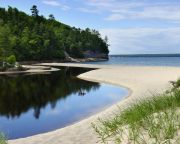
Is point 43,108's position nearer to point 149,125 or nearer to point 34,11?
point 149,125

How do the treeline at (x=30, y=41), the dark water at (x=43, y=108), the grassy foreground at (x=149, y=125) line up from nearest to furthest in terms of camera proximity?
the grassy foreground at (x=149, y=125), the dark water at (x=43, y=108), the treeline at (x=30, y=41)

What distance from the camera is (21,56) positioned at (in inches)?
4705

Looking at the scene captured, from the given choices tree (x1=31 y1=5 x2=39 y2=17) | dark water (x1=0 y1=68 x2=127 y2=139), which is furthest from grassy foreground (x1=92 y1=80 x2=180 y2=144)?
tree (x1=31 y1=5 x2=39 y2=17)

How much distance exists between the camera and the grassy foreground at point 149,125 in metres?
8.76

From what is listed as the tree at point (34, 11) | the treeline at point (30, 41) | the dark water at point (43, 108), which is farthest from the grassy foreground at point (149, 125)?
the tree at point (34, 11)

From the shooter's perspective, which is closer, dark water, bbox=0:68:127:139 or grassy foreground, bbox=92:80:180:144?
grassy foreground, bbox=92:80:180:144

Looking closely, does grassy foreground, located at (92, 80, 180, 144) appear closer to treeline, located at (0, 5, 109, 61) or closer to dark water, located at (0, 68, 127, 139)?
dark water, located at (0, 68, 127, 139)

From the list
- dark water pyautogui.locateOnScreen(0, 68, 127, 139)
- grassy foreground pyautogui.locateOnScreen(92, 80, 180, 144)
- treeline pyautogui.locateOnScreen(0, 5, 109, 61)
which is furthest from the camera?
treeline pyautogui.locateOnScreen(0, 5, 109, 61)

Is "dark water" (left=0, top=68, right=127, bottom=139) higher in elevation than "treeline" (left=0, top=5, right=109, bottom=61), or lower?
lower

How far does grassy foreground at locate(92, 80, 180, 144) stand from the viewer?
28.7 ft

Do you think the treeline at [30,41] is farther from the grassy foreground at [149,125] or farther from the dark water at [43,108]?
the grassy foreground at [149,125]

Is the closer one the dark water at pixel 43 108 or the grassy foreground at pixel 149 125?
the grassy foreground at pixel 149 125

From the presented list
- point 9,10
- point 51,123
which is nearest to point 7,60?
point 51,123

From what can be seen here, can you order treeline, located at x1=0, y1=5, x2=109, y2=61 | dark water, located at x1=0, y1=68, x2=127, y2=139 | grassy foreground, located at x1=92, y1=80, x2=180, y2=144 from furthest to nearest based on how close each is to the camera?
treeline, located at x1=0, y1=5, x2=109, y2=61
dark water, located at x1=0, y1=68, x2=127, y2=139
grassy foreground, located at x1=92, y1=80, x2=180, y2=144
